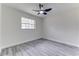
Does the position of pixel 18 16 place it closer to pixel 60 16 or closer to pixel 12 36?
pixel 12 36

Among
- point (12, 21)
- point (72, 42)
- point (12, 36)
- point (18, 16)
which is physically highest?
point (18, 16)

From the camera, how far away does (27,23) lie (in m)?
5.97

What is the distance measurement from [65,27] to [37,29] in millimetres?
2872

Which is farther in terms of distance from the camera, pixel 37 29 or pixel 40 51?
pixel 37 29

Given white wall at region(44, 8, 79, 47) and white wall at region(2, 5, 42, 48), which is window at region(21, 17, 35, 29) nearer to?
white wall at region(2, 5, 42, 48)

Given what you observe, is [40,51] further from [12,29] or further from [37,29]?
[37,29]

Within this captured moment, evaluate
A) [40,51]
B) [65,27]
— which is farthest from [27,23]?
[40,51]

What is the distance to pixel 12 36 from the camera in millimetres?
4426

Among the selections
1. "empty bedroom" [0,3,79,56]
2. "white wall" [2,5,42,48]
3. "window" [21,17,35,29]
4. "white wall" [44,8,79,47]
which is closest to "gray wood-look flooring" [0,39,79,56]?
"empty bedroom" [0,3,79,56]

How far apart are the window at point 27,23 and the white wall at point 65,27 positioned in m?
1.58

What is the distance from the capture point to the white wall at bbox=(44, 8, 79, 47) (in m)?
4.56

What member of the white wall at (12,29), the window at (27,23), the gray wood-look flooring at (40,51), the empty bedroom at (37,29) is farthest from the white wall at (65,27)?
the white wall at (12,29)

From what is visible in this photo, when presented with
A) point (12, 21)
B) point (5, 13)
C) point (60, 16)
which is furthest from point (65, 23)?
point (5, 13)

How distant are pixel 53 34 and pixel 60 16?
167 centimetres
